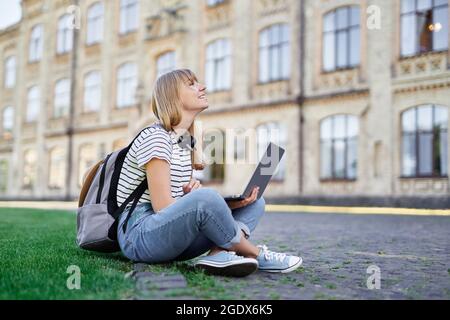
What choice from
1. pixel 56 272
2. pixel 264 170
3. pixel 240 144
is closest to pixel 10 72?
pixel 240 144

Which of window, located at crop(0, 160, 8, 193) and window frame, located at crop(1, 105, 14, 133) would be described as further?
window frame, located at crop(1, 105, 14, 133)

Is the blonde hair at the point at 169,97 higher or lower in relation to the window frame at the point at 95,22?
lower

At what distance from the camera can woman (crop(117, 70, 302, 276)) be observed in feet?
12.0

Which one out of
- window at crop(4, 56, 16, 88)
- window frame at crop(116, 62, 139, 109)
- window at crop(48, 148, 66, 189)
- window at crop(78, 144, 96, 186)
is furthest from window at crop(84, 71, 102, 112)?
window at crop(4, 56, 16, 88)

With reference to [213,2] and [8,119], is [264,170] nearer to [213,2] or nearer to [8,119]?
[213,2]

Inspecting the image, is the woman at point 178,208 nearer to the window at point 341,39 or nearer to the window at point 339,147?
the window at point 339,147

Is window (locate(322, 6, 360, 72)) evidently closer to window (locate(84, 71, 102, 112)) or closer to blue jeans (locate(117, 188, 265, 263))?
window (locate(84, 71, 102, 112))

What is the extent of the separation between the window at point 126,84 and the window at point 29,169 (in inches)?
308

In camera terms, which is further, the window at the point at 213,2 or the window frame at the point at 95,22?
the window frame at the point at 95,22

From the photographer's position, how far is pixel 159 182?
12.6ft

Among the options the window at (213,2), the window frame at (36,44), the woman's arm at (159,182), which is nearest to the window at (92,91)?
the window frame at (36,44)

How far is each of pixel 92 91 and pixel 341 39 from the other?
14.5m

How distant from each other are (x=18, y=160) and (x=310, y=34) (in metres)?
20.4

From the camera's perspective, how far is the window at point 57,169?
3022cm
